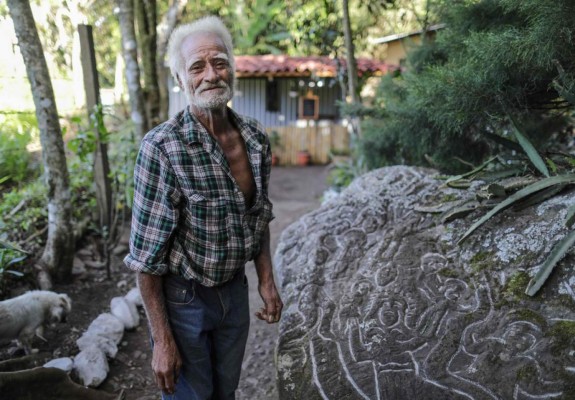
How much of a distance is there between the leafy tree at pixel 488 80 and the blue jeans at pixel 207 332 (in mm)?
1822

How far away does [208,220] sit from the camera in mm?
1867

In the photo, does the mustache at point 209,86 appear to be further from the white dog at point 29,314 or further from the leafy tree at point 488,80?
the white dog at point 29,314

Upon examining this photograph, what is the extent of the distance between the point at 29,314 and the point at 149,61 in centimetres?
402

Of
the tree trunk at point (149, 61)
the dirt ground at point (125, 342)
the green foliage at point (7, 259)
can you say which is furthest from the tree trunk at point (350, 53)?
the green foliage at point (7, 259)

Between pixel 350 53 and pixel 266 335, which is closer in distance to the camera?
pixel 266 335

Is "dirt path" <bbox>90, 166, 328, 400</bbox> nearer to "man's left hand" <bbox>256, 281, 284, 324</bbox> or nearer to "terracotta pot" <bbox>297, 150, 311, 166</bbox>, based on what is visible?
"man's left hand" <bbox>256, 281, 284, 324</bbox>

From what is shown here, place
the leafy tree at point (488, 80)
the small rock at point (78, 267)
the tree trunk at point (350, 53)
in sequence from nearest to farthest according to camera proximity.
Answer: the leafy tree at point (488, 80) < the small rock at point (78, 267) < the tree trunk at point (350, 53)

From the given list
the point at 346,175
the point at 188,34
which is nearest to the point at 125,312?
the point at 188,34

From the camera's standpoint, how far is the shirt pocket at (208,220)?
6.04 ft

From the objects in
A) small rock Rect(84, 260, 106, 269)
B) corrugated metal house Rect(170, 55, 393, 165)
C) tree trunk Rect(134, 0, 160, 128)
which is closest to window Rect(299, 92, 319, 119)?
corrugated metal house Rect(170, 55, 393, 165)

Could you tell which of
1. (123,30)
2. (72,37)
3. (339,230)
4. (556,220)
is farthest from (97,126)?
(72,37)

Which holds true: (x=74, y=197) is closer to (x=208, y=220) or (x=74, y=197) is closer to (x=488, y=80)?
(x=208, y=220)

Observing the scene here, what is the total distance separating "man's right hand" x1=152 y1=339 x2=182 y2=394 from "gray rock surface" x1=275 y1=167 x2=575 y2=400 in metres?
0.64

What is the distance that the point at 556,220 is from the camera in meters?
2.44
